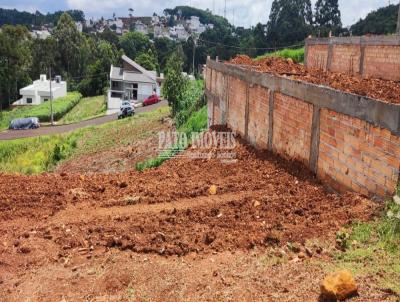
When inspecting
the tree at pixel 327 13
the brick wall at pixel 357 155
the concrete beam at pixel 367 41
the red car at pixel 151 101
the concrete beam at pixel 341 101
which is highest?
the tree at pixel 327 13

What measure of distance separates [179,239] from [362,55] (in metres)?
11.2

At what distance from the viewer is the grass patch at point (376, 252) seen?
4047 millimetres

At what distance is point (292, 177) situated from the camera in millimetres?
7613

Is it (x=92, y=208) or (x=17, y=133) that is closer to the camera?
(x=92, y=208)

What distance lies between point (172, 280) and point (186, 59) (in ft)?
235

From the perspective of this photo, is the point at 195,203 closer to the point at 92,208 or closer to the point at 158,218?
the point at 158,218

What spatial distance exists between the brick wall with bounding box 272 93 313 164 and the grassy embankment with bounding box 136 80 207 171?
5.17 m

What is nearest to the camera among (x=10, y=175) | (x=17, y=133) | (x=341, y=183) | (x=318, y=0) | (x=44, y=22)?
(x=341, y=183)

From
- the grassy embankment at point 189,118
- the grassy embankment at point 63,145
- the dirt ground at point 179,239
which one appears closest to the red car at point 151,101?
the grassy embankment at point 63,145

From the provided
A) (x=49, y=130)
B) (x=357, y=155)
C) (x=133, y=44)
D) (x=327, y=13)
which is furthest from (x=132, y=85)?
(x=357, y=155)

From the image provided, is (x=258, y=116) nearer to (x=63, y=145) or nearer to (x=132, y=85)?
(x=63, y=145)

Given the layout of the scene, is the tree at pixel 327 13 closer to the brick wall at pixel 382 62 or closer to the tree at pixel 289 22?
the tree at pixel 289 22

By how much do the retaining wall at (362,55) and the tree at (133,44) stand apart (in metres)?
71.0

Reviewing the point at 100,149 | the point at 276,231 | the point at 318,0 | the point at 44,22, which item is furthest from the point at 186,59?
the point at 44,22
